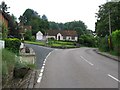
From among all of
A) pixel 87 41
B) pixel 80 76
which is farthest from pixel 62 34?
pixel 80 76

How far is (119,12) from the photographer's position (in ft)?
172

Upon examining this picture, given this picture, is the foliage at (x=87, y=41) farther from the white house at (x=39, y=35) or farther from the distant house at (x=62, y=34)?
the distant house at (x=62, y=34)

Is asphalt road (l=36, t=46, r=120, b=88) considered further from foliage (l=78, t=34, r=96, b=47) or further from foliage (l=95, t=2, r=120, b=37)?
foliage (l=78, t=34, r=96, b=47)

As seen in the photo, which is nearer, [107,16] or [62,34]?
[107,16]

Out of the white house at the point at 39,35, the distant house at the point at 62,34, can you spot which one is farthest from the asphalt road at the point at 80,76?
the distant house at the point at 62,34

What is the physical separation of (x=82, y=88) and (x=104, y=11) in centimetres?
4946

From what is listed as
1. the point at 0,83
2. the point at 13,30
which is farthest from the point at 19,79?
the point at 13,30

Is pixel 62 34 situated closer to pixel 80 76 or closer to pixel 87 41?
pixel 87 41

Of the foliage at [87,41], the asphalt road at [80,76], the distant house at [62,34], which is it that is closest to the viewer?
the asphalt road at [80,76]

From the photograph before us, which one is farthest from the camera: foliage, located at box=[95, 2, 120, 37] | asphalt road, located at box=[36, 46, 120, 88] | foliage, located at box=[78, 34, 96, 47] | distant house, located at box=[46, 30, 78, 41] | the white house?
distant house, located at box=[46, 30, 78, 41]

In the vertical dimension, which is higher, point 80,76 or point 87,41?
point 87,41

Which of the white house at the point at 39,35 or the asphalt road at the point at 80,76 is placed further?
the white house at the point at 39,35

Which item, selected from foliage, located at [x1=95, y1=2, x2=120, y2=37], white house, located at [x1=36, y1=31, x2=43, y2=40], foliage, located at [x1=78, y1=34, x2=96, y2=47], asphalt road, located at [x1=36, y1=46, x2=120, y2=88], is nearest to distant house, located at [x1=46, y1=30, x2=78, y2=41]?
white house, located at [x1=36, y1=31, x2=43, y2=40]

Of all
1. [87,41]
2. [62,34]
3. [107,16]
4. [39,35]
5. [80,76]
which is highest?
[107,16]
